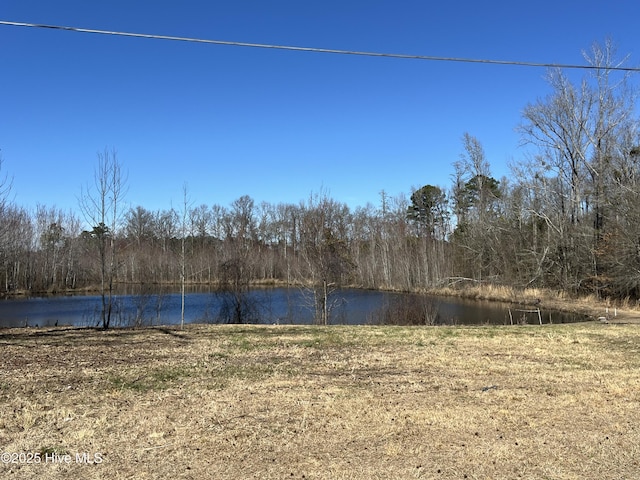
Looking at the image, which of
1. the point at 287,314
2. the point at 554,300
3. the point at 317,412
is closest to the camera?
the point at 317,412

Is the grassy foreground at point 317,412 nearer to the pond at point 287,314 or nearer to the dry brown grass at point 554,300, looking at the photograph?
the pond at point 287,314

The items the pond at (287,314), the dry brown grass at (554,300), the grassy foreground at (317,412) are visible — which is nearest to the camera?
the grassy foreground at (317,412)

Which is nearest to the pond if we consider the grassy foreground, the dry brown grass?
the dry brown grass

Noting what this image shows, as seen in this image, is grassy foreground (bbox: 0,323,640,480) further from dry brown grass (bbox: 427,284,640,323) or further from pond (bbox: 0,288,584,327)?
dry brown grass (bbox: 427,284,640,323)

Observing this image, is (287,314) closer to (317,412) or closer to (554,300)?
(554,300)

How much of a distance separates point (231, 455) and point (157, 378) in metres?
2.81

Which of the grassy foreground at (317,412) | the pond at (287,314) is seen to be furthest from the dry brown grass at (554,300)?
the grassy foreground at (317,412)

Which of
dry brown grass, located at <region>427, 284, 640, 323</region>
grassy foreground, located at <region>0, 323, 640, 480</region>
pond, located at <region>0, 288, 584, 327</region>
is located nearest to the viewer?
grassy foreground, located at <region>0, 323, 640, 480</region>

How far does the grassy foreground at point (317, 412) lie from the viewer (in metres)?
3.70

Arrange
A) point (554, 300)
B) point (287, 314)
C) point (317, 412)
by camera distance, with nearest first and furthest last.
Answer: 1. point (317, 412)
2. point (287, 314)
3. point (554, 300)

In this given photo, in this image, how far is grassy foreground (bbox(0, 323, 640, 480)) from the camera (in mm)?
3699

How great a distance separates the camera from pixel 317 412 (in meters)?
4.93

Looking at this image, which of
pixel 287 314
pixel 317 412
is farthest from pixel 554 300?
pixel 317 412

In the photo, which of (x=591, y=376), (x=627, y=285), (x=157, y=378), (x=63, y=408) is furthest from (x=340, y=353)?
(x=627, y=285)
